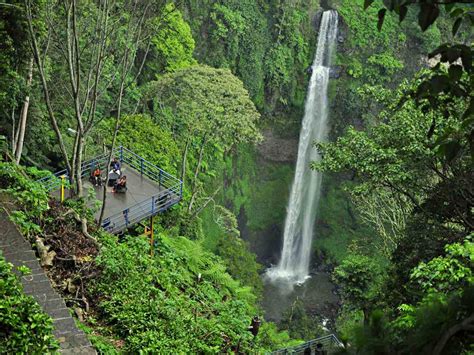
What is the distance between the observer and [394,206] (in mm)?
17969

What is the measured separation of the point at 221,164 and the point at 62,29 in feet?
43.9

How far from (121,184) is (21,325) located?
26.5 feet

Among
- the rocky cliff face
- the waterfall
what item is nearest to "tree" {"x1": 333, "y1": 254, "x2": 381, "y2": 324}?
the rocky cliff face

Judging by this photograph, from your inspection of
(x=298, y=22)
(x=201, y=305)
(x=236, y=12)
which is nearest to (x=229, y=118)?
(x=201, y=305)

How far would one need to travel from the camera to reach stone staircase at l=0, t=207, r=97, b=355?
5922 mm

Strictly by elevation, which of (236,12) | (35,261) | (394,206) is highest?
(236,12)

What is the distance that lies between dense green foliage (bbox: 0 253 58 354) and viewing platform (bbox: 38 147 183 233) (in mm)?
5375

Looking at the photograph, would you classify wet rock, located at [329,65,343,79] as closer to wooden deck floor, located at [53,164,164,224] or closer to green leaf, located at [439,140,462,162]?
wooden deck floor, located at [53,164,164,224]

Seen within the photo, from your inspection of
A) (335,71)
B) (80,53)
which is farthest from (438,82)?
(335,71)

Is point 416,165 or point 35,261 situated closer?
point 35,261

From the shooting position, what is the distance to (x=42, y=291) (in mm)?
6535

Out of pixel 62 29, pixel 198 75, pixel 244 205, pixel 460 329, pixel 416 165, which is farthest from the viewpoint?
pixel 244 205

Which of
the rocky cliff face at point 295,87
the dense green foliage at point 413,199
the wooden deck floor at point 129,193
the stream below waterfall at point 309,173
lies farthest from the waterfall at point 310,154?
the wooden deck floor at point 129,193

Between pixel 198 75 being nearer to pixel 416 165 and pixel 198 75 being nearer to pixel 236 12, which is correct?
pixel 416 165
